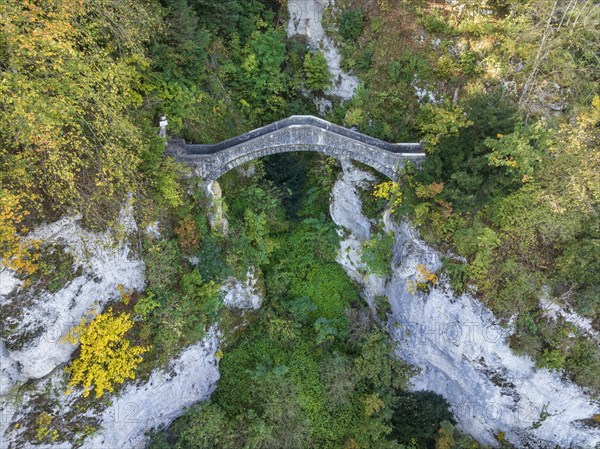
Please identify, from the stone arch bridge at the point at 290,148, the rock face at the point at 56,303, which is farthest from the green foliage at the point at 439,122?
the rock face at the point at 56,303

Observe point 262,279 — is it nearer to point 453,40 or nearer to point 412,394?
point 412,394

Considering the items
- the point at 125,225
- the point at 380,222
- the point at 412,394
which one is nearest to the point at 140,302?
the point at 125,225

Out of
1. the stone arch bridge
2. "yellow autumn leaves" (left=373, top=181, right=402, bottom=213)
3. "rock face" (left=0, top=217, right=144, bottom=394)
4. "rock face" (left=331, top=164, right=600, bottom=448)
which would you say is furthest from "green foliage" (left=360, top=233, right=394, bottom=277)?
"rock face" (left=0, top=217, right=144, bottom=394)

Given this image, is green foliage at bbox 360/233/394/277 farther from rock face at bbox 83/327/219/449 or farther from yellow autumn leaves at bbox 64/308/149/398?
yellow autumn leaves at bbox 64/308/149/398

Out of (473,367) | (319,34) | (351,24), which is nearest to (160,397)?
(473,367)

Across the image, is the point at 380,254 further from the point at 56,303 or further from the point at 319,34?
the point at 56,303

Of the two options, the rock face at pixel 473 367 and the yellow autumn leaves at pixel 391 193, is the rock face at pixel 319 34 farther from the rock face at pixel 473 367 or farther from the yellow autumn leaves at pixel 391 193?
the yellow autumn leaves at pixel 391 193
